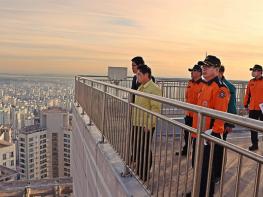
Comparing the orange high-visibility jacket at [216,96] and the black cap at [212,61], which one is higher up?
the black cap at [212,61]

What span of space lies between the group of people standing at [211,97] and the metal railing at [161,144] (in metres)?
0.11

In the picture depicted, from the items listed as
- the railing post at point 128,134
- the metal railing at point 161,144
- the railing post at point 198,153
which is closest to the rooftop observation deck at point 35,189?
the metal railing at point 161,144

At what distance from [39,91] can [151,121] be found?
374ft

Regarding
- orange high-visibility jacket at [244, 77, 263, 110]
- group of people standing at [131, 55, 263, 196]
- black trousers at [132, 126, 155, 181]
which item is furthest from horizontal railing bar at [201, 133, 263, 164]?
orange high-visibility jacket at [244, 77, 263, 110]

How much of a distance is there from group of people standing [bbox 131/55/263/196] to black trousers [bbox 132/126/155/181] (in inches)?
1.4

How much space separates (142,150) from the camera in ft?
12.2

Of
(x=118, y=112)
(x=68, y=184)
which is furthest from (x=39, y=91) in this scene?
(x=118, y=112)

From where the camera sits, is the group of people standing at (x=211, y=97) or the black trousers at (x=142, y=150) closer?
the group of people standing at (x=211, y=97)

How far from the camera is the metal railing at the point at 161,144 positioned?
6.28 ft

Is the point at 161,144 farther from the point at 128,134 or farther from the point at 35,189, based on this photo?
the point at 35,189

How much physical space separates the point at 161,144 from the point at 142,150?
1.91ft

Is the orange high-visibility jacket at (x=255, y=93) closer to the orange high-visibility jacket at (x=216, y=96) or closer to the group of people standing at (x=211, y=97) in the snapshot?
the group of people standing at (x=211, y=97)

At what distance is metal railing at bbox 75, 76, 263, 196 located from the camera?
1.91 m

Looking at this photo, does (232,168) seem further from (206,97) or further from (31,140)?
(31,140)
